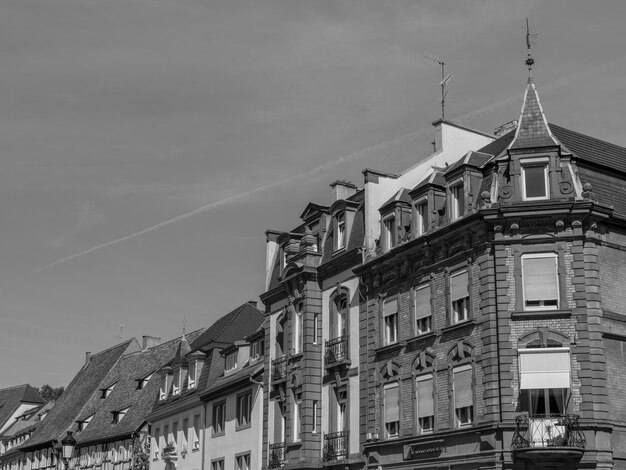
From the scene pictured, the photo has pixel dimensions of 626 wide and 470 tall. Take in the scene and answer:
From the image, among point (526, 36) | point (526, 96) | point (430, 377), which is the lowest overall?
point (430, 377)

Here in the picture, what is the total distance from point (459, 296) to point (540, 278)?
3.40 m

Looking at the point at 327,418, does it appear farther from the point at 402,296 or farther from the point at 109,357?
the point at 109,357

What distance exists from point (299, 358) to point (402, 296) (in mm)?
8218

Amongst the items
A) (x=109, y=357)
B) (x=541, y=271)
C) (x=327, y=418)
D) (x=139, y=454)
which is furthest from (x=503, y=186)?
(x=109, y=357)

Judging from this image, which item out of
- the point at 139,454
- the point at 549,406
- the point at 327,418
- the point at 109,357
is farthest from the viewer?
the point at 109,357

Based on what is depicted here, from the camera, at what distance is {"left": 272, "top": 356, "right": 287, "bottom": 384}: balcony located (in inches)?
1897

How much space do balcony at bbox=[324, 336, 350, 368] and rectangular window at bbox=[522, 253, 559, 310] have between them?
11.0 metres

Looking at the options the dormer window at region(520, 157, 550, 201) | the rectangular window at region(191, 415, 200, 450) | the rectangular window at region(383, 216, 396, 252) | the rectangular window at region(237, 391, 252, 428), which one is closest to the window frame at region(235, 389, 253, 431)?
the rectangular window at region(237, 391, 252, 428)

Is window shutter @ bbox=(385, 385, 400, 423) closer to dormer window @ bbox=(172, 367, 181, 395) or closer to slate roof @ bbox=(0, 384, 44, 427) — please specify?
dormer window @ bbox=(172, 367, 181, 395)

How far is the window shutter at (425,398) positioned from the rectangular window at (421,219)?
5.94 metres

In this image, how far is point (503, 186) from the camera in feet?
119

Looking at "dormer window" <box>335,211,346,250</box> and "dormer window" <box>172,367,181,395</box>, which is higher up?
"dormer window" <box>335,211,346,250</box>

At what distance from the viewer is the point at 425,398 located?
38.3 m

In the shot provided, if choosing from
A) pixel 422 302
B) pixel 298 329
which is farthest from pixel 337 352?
pixel 422 302
